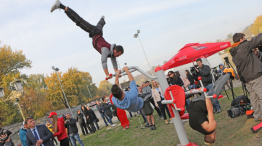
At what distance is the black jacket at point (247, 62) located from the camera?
4074 mm

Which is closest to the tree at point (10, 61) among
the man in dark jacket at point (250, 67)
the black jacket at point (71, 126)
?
the black jacket at point (71, 126)

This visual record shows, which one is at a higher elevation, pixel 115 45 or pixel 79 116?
pixel 115 45

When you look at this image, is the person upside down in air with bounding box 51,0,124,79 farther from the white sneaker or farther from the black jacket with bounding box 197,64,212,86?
the black jacket with bounding box 197,64,212,86

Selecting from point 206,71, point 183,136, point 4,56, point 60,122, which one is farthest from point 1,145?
point 4,56

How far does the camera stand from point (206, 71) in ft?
21.3

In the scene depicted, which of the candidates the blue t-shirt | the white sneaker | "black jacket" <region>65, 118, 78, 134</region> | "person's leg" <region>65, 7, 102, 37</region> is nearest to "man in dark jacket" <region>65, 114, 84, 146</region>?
"black jacket" <region>65, 118, 78, 134</region>

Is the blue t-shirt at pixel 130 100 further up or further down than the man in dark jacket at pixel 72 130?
further up

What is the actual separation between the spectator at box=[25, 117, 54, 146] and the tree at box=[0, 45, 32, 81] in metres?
37.0

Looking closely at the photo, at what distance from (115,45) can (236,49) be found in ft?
9.82

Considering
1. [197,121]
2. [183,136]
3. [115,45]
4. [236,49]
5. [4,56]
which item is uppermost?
[4,56]

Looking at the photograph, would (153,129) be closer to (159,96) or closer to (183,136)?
(159,96)

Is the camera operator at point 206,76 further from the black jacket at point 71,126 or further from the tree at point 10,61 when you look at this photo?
the tree at point 10,61

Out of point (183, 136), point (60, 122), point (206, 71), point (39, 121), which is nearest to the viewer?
point (183, 136)

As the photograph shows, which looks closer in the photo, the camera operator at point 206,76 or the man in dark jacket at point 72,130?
the camera operator at point 206,76
